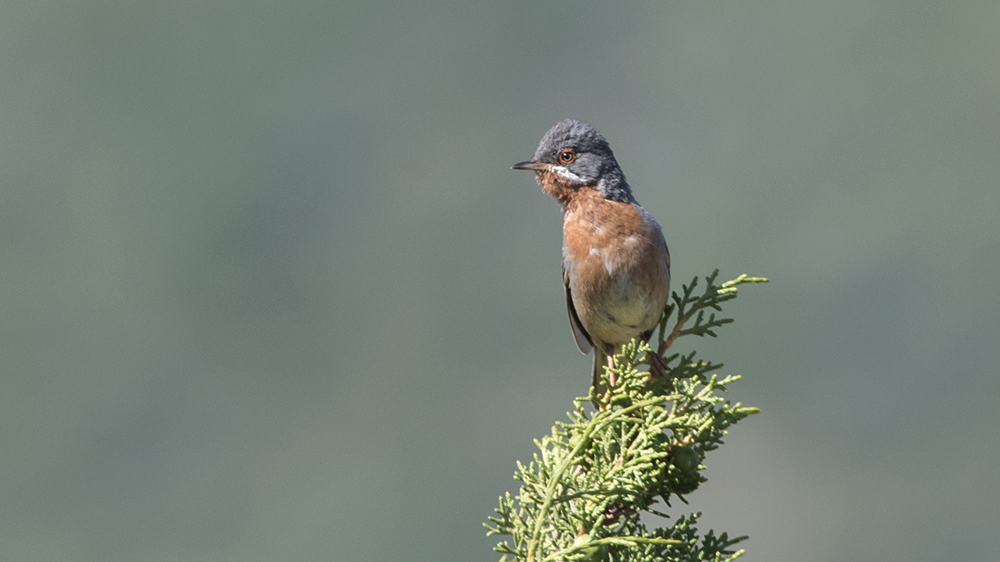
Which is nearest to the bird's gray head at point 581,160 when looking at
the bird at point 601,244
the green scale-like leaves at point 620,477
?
the bird at point 601,244

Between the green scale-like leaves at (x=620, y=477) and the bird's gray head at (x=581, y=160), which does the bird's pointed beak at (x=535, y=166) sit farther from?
the green scale-like leaves at (x=620, y=477)

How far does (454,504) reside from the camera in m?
155

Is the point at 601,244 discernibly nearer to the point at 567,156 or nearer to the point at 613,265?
the point at 613,265

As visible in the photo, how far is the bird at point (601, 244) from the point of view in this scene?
725cm

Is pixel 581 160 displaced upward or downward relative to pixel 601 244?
upward

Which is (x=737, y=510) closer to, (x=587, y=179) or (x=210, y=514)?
(x=210, y=514)

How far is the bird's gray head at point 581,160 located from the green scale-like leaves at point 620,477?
110 inches

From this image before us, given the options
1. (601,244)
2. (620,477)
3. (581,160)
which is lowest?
(620,477)

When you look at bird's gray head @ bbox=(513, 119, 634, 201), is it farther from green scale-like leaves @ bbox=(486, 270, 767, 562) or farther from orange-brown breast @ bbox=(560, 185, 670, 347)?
green scale-like leaves @ bbox=(486, 270, 767, 562)

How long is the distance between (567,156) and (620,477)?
375cm

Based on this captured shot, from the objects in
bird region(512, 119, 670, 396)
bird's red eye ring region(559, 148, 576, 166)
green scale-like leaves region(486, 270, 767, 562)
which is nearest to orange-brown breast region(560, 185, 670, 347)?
bird region(512, 119, 670, 396)

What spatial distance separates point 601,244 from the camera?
7.45 metres

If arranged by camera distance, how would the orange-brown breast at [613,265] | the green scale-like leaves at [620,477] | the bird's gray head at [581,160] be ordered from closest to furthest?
the green scale-like leaves at [620,477] → the orange-brown breast at [613,265] → the bird's gray head at [581,160]

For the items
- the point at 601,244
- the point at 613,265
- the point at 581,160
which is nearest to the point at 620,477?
the point at 613,265
